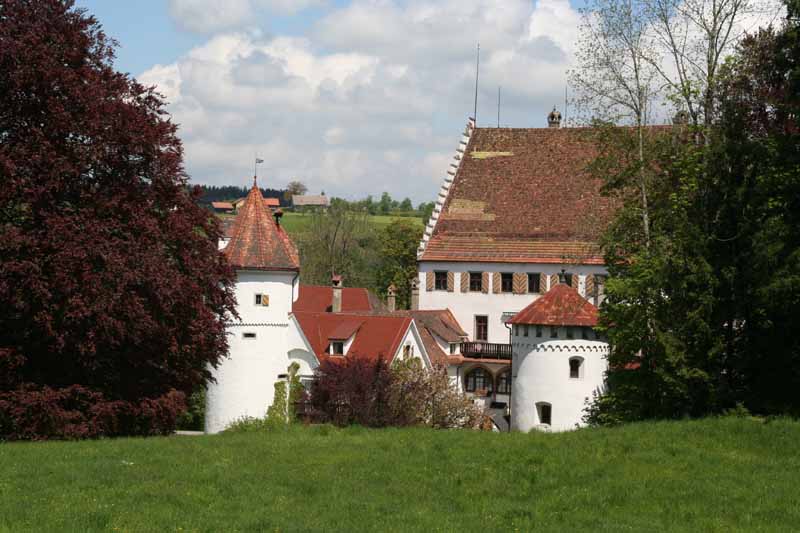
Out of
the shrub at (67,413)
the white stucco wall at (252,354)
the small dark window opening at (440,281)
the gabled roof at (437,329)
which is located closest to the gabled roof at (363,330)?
the white stucco wall at (252,354)

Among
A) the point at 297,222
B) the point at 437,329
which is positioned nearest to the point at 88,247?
the point at 437,329

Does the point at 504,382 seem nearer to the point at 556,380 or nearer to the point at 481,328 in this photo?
the point at 481,328

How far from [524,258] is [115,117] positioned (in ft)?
100.0

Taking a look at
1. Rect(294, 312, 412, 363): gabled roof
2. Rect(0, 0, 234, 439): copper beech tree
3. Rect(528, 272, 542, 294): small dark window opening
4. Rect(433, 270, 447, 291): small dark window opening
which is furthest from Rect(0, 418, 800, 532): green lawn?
Rect(433, 270, 447, 291): small dark window opening

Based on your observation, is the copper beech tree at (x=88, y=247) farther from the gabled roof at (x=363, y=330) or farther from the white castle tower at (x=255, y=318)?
the gabled roof at (x=363, y=330)

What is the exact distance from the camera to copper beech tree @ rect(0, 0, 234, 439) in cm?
2152

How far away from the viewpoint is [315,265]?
3585 inches

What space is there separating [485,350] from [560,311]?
1421cm

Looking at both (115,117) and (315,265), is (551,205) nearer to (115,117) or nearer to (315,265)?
(115,117)

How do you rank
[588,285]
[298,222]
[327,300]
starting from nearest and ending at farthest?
[588,285], [327,300], [298,222]

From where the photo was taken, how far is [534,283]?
5122 cm

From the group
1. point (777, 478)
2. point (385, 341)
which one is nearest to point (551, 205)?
point (385, 341)

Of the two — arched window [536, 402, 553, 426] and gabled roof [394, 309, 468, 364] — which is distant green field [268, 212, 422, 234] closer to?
gabled roof [394, 309, 468, 364]

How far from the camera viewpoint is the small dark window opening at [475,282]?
5197cm
